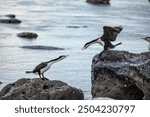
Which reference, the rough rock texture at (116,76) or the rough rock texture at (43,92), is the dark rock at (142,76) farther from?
the rough rock texture at (43,92)

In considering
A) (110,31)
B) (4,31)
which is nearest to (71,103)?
(110,31)

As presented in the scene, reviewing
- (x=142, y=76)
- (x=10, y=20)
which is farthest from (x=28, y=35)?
(x=142, y=76)

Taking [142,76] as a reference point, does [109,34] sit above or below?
above

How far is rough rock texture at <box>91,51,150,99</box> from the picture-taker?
16938mm

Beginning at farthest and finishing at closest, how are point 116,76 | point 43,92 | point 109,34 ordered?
1. point 109,34
2. point 116,76
3. point 43,92

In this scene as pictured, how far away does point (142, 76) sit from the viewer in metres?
15.8

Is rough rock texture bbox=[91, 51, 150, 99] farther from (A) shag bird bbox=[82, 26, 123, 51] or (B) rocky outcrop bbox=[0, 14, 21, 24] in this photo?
(B) rocky outcrop bbox=[0, 14, 21, 24]

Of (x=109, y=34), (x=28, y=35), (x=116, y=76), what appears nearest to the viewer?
(x=116, y=76)

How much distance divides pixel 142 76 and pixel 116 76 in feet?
5.32

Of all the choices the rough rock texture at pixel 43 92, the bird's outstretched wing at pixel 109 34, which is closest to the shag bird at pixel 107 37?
the bird's outstretched wing at pixel 109 34

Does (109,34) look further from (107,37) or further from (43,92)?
(43,92)

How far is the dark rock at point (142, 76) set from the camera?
15.7 m

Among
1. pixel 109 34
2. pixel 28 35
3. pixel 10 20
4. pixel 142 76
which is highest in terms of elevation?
pixel 109 34

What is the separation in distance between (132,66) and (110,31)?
3083 millimetres
